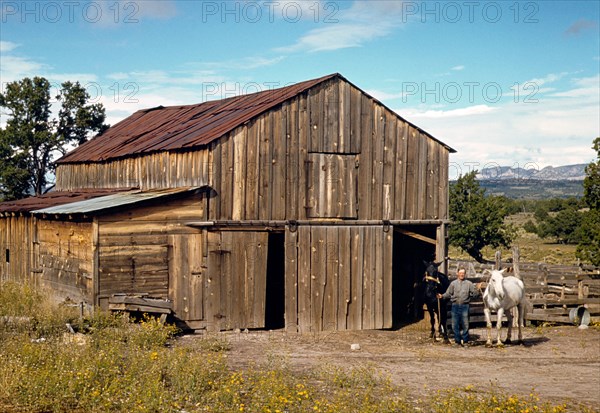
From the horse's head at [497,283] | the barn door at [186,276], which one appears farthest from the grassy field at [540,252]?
the barn door at [186,276]

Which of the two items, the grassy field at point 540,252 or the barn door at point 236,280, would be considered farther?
the grassy field at point 540,252

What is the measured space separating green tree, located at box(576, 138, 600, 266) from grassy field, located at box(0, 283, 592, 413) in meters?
15.5

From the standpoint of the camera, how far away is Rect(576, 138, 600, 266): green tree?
27.5 meters

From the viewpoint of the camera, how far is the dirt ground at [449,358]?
14953 mm

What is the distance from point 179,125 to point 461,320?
1245 cm

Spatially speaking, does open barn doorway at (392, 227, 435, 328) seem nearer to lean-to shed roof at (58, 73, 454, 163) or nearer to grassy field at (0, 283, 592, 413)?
lean-to shed roof at (58, 73, 454, 163)

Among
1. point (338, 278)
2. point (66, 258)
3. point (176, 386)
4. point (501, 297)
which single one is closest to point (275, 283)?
point (338, 278)

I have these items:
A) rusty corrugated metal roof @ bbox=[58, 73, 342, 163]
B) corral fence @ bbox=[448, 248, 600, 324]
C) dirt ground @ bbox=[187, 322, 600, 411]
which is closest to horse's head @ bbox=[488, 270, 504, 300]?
dirt ground @ bbox=[187, 322, 600, 411]

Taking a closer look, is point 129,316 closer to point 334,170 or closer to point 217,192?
point 217,192

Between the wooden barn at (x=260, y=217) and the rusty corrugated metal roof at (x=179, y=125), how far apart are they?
13 cm

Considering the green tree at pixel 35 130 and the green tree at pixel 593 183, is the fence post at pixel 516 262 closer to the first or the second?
the green tree at pixel 593 183

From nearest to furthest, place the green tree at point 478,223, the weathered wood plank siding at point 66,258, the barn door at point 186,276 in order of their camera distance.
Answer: the weathered wood plank siding at point 66,258
the barn door at point 186,276
the green tree at point 478,223

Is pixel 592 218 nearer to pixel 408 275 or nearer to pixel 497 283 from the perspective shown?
pixel 408 275

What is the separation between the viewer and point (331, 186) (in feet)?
73.1
